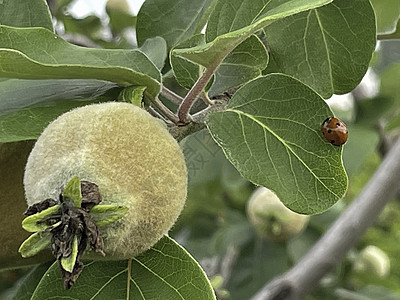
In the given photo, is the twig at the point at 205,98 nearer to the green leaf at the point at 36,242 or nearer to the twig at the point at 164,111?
the twig at the point at 164,111

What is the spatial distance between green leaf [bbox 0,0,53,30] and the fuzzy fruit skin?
222 millimetres

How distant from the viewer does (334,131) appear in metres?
0.65

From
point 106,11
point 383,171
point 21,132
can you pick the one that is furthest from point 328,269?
point 106,11

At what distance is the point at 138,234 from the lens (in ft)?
1.74

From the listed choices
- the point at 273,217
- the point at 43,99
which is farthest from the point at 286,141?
the point at 273,217

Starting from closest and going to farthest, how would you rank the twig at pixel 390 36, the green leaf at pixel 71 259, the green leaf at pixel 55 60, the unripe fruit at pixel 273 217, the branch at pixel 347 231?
the green leaf at pixel 71 259 < the green leaf at pixel 55 60 < the twig at pixel 390 36 < the branch at pixel 347 231 < the unripe fruit at pixel 273 217

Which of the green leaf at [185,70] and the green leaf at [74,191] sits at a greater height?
the green leaf at [74,191]

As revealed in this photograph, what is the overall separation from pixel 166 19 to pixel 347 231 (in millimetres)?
689

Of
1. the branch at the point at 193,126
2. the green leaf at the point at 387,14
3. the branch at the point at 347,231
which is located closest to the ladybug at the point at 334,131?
the branch at the point at 193,126

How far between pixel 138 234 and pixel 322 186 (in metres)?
0.24

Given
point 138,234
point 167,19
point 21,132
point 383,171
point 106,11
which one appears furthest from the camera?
point 106,11

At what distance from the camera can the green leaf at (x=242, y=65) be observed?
71 cm

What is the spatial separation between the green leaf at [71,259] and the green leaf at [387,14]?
2.06 ft

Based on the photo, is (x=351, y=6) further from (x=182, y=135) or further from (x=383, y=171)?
(x=383, y=171)
